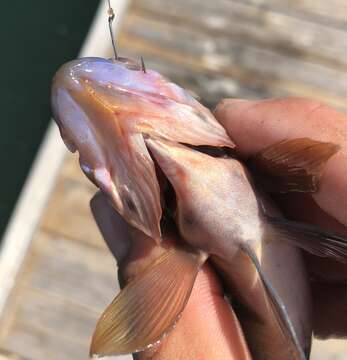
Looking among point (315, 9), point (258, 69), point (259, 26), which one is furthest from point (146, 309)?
point (315, 9)

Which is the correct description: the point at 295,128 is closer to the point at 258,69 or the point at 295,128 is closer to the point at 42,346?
the point at 42,346

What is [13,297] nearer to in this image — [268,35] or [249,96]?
[249,96]

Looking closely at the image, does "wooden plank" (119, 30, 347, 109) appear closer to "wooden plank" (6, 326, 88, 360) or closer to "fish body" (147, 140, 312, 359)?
"wooden plank" (6, 326, 88, 360)

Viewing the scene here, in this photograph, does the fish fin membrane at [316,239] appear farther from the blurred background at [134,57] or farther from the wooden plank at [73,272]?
the wooden plank at [73,272]

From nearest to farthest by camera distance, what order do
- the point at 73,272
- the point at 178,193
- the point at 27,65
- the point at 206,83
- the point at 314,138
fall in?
the point at 178,193, the point at 314,138, the point at 73,272, the point at 206,83, the point at 27,65

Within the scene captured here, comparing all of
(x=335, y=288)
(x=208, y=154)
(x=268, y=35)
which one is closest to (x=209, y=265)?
(x=208, y=154)

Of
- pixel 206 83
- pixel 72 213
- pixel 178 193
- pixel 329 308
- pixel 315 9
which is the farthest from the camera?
pixel 315 9
